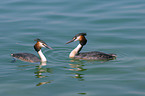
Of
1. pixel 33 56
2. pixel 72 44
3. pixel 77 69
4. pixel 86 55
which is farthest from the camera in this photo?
pixel 72 44

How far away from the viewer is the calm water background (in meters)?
12.6

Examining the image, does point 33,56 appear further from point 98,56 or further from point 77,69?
point 98,56

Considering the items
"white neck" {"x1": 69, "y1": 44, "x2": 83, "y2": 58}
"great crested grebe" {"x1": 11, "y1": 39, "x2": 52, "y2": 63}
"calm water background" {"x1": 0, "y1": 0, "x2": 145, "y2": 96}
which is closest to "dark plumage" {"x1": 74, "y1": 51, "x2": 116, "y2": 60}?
"calm water background" {"x1": 0, "y1": 0, "x2": 145, "y2": 96}

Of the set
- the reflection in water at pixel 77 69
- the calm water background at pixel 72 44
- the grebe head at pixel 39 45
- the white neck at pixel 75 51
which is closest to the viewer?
the calm water background at pixel 72 44

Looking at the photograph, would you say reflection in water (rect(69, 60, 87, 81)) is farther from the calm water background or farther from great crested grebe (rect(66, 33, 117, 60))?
great crested grebe (rect(66, 33, 117, 60))

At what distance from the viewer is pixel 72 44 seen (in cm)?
1769

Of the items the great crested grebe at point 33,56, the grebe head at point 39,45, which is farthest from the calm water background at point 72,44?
the grebe head at point 39,45

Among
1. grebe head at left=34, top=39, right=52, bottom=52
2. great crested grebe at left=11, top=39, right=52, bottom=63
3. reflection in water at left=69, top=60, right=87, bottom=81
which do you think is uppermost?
grebe head at left=34, top=39, right=52, bottom=52

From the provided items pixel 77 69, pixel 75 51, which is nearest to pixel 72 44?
pixel 75 51

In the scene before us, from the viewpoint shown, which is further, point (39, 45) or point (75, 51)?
point (75, 51)

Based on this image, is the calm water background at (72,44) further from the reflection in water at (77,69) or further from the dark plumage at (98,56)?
the dark plumage at (98,56)

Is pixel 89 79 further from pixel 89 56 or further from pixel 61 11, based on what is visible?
pixel 61 11

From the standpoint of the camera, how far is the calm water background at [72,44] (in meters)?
12.6

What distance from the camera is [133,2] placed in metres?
24.1
